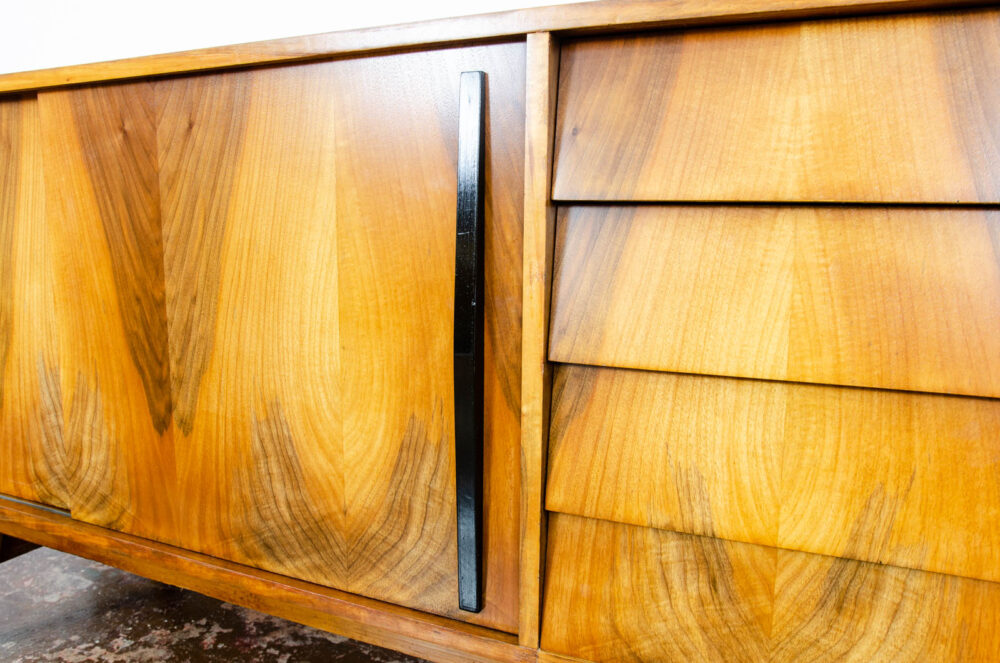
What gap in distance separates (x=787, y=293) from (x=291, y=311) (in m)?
0.58

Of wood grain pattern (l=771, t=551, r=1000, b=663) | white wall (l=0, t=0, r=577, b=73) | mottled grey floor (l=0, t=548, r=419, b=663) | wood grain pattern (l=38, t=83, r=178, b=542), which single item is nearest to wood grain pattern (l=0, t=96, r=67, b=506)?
wood grain pattern (l=38, t=83, r=178, b=542)

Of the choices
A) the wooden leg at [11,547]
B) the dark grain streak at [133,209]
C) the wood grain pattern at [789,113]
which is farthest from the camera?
the wooden leg at [11,547]

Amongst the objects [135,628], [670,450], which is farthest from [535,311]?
[135,628]

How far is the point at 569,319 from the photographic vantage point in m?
0.64

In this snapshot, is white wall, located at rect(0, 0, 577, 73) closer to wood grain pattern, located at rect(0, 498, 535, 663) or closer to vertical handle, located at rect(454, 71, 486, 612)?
vertical handle, located at rect(454, 71, 486, 612)

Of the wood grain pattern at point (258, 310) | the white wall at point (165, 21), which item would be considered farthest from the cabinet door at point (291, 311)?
the white wall at point (165, 21)

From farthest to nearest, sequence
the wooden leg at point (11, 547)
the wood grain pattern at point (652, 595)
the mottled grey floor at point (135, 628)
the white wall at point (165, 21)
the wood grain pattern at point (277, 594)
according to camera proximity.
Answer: the white wall at point (165, 21) → the wooden leg at point (11, 547) → the mottled grey floor at point (135, 628) → the wood grain pattern at point (277, 594) → the wood grain pattern at point (652, 595)

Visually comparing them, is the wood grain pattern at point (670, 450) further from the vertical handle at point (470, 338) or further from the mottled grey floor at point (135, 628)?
the mottled grey floor at point (135, 628)

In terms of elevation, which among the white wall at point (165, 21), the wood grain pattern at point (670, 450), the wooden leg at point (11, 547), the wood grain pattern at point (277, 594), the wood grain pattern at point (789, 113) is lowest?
the wooden leg at point (11, 547)

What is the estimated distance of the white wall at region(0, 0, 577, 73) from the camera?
127 cm

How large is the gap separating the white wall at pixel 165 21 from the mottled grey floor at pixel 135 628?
1200 millimetres

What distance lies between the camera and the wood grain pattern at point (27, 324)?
92 centimetres

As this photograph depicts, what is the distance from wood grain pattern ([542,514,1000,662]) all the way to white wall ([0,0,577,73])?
1067 mm

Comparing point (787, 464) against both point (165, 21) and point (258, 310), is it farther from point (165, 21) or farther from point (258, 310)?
point (165, 21)
